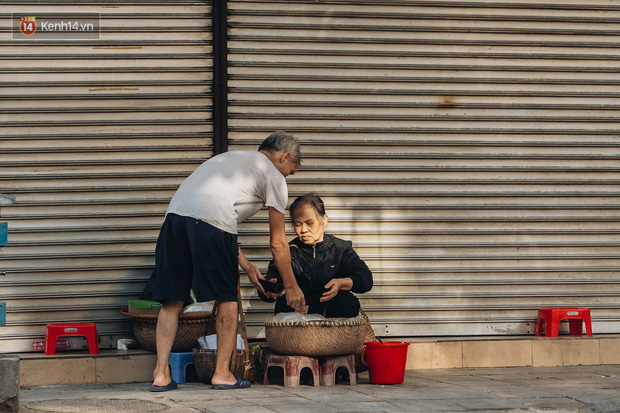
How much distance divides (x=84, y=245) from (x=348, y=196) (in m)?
2.21

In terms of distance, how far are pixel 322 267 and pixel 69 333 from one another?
6.65 ft

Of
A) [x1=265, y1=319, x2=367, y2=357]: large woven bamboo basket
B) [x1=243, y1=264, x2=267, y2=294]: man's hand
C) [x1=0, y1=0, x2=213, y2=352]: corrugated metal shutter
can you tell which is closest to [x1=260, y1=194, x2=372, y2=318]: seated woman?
[x1=243, y1=264, x2=267, y2=294]: man's hand

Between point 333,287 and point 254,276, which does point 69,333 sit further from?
point 333,287

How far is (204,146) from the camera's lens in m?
7.27

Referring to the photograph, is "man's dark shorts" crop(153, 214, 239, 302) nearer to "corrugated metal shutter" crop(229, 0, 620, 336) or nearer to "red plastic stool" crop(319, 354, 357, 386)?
"red plastic stool" crop(319, 354, 357, 386)

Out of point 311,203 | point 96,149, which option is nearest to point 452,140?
point 311,203

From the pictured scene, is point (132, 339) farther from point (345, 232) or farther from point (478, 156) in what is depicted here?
point (478, 156)

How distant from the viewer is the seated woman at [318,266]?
6.48 m

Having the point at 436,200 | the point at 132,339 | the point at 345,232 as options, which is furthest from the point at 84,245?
the point at 436,200

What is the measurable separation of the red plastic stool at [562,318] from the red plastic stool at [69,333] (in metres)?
3.73

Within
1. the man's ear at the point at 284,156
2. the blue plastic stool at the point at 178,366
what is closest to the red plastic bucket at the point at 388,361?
the blue plastic stool at the point at 178,366

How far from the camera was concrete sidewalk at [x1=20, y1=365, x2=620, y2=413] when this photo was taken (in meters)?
5.05

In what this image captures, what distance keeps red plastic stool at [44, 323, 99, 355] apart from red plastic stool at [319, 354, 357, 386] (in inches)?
72.7

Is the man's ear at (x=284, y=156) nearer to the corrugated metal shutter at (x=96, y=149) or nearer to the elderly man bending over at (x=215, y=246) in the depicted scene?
the elderly man bending over at (x=215, y=246)
